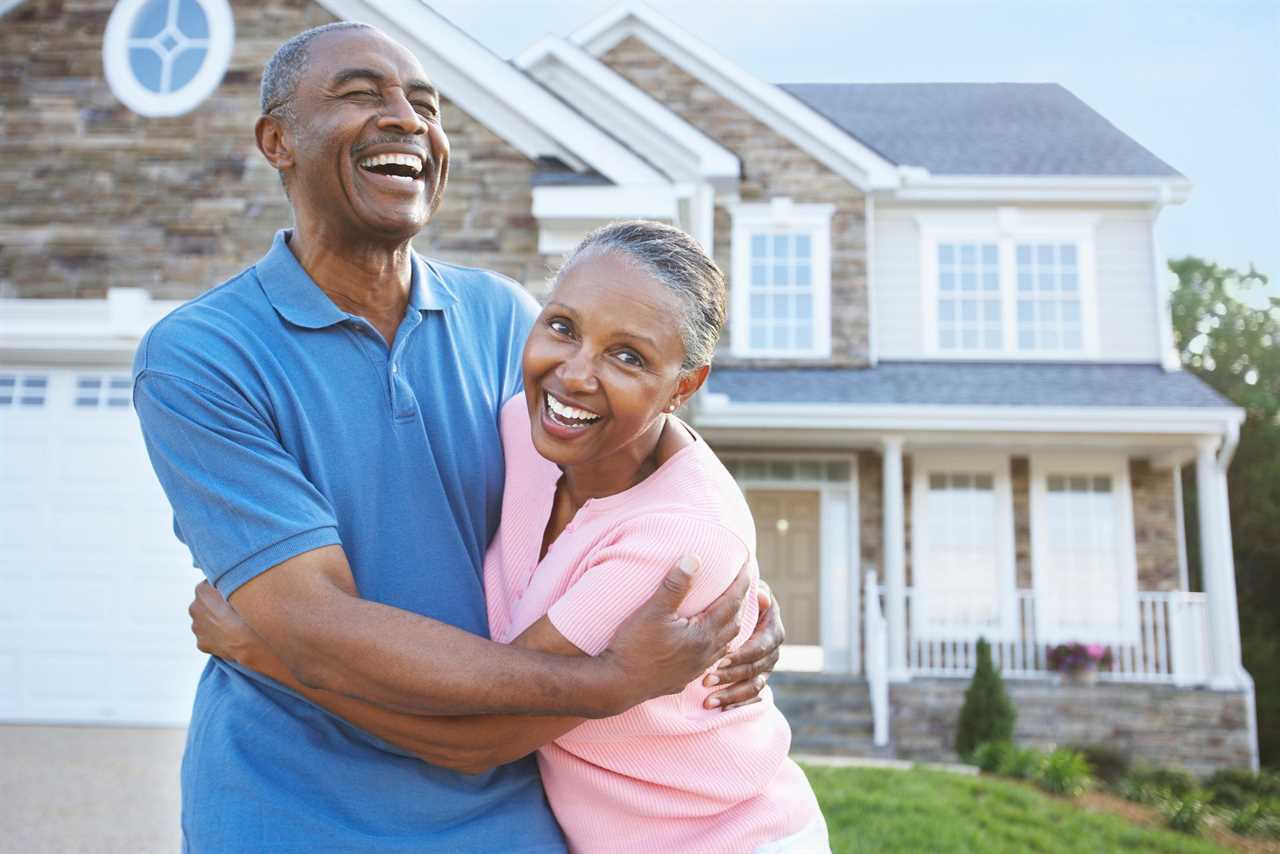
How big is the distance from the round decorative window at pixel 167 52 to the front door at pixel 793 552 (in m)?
7.67

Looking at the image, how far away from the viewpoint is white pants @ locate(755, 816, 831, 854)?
181 cm

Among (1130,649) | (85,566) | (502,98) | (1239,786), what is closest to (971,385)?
(1130,649)

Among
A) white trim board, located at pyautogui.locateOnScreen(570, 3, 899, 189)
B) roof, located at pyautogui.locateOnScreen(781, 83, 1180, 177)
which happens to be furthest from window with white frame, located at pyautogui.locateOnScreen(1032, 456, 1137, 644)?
white trim board, located at pyautogui.locateOnScreen(570, 3, 899, 189)

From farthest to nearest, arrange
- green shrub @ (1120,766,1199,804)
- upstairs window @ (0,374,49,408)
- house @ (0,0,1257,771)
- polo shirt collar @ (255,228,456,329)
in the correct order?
green shrub @ (1120,766,1199,804) < upstairs window @ (0,374,49,408) < house @ (0,0,1257,771) < polo shirt collar @ (255,228,456,329)

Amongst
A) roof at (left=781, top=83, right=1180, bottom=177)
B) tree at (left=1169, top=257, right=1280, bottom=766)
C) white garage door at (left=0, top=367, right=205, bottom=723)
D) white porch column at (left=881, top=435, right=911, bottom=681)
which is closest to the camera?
white garage door at (left=0, top=367, right=205, bottom=723)

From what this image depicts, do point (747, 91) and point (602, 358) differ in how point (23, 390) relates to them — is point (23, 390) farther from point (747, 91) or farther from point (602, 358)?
point (747, 91)

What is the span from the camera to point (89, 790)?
20.0 ft

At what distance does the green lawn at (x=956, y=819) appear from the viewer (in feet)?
21.3

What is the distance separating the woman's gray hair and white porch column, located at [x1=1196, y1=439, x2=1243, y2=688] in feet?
39.2

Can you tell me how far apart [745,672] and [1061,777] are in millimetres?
8595

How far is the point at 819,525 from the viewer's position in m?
13.7

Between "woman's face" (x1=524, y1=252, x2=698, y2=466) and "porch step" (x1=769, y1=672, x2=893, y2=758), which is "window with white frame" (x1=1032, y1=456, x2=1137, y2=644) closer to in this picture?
"porch step" (x1=769, y1=672, x2=893, y2=758)

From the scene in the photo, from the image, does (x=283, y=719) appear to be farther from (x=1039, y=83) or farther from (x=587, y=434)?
(x=1039, y=83)

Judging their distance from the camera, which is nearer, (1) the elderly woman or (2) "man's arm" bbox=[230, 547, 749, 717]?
(2) "man's arm" bbox=[230, 547, 749, 717]
